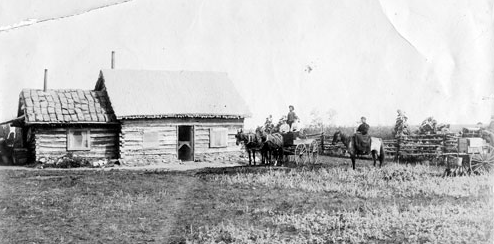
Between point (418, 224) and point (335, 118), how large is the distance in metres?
44.1

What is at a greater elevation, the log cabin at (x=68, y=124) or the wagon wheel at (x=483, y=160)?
the log cabin at (x=68, y=124)

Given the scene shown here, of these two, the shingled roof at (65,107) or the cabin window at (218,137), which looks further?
the cabin window at (218,137)

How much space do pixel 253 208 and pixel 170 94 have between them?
17.7m

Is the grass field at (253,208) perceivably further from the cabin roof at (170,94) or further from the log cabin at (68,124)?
the cabin roof at (170,94)

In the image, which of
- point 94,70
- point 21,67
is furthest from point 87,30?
point 21,67

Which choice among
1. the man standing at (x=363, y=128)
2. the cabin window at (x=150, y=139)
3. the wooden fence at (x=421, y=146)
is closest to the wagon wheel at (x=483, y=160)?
the wooden fence at (x=421, y=146)

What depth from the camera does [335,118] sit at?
53.7 metres

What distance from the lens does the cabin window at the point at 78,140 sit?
2630cm

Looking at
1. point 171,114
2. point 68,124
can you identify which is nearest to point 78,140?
point 68,124

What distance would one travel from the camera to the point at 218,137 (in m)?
28.7

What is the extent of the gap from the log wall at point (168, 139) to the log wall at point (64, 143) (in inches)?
36.4

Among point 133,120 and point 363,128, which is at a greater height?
point 133,120

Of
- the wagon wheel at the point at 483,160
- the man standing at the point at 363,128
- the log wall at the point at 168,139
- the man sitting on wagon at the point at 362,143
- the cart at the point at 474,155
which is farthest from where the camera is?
the log wall at the point at 168,139

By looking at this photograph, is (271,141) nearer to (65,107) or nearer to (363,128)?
(363,128)
